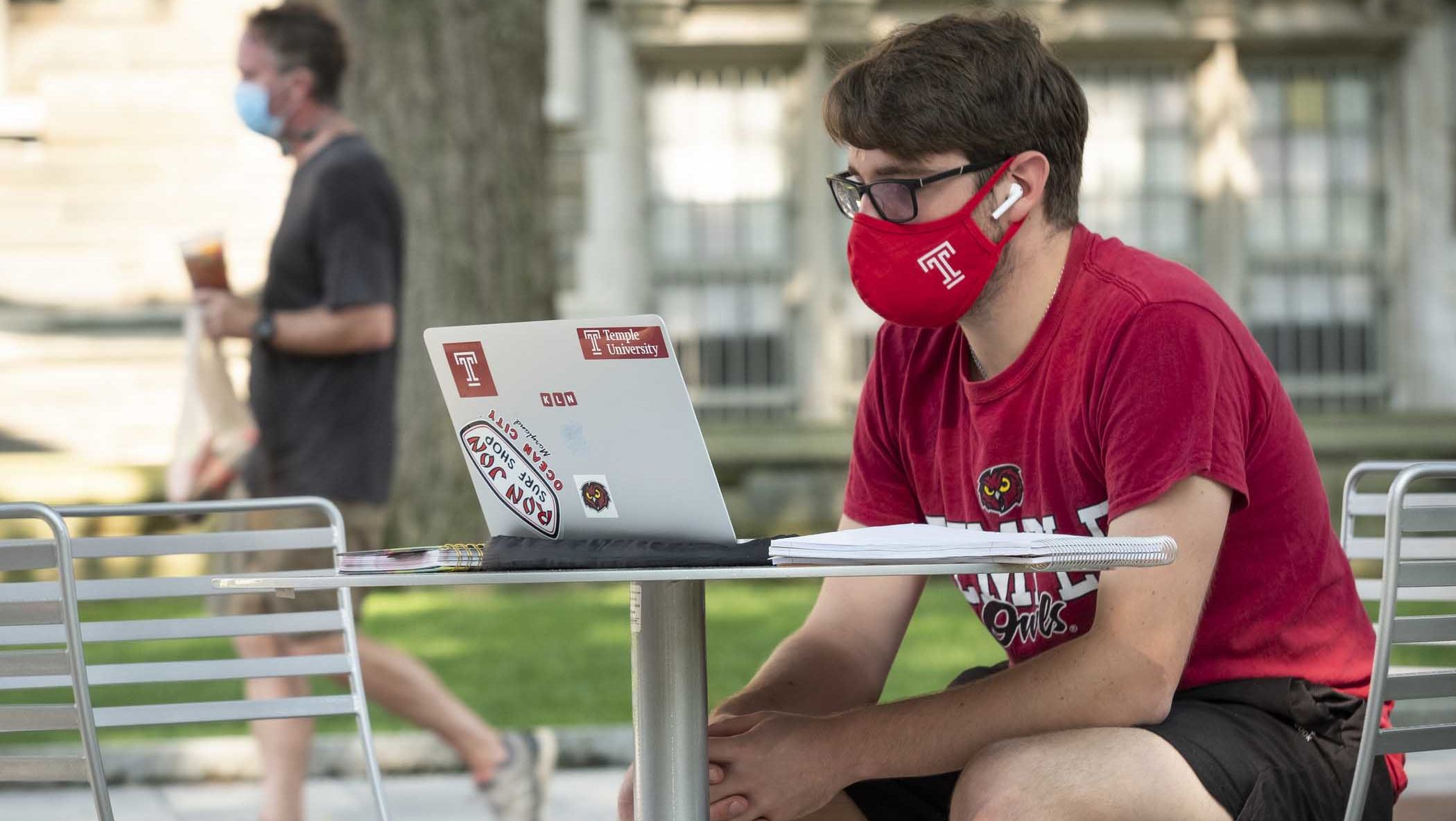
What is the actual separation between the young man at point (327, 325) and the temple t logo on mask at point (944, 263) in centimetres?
213

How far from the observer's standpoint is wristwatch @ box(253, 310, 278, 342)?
161 inches

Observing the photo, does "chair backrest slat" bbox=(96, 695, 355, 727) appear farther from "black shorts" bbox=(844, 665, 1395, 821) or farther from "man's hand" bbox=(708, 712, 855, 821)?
"black shorts" bbox=(844, 665, 1395, 821)

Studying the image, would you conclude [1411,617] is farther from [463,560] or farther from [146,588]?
[146,588]

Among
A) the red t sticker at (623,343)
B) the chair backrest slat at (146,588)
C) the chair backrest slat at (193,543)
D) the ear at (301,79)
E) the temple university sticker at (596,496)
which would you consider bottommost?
the chair backrest slat at (146,588)

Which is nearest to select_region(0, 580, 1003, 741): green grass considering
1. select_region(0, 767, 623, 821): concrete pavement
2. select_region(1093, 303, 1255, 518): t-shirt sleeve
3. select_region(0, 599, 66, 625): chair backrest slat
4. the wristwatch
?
select_region(0, 767, 623, 821): concrete pavement

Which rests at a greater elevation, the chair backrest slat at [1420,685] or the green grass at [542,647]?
the chair backrest slat at [1420,685]

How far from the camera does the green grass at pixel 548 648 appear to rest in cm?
583

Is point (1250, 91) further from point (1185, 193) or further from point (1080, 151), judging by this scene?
point (1080, 151)

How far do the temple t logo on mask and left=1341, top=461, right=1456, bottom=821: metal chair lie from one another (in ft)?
1.89

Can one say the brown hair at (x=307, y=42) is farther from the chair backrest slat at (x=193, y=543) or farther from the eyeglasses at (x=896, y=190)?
the eyeglasses at (x=896, y=190)

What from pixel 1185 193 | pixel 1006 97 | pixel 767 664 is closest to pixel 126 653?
pixel 767 664

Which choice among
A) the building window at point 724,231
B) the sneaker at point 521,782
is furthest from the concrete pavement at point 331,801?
the building window at point 724,231

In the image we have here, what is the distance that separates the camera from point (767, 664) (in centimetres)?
246

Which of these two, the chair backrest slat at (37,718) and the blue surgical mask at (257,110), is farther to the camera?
the blue surgical mask at (257,110)
